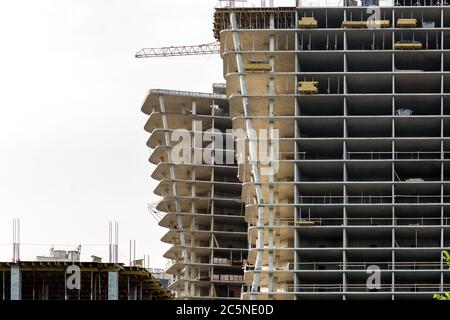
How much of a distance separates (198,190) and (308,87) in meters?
59.3

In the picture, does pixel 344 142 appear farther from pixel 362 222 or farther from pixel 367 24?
pixel 367 24

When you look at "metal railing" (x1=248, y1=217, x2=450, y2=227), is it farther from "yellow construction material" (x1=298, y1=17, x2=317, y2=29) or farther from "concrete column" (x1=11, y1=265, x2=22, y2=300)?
"concrete column" (x1=11, y1=265, x2=22, y2=300)

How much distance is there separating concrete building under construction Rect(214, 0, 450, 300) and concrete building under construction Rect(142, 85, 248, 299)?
4815cm

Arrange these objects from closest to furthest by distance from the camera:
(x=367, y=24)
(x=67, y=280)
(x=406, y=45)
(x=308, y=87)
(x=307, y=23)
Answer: (x=308, y=87) < (x=307, y=23) < (x=406, y=45) < (x=367, y=24) < (x=67, y=280)

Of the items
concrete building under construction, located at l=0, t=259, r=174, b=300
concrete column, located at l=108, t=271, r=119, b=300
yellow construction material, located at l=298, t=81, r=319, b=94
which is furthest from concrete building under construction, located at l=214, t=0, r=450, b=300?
concrete building under construction, located at l=0, t=259, r=174, b=300

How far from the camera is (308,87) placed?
140 metres

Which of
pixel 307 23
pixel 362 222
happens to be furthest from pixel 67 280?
pixel 307 23

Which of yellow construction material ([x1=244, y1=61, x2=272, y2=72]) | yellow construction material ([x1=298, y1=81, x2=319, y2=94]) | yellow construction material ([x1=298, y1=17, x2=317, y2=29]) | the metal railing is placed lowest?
the metal railing

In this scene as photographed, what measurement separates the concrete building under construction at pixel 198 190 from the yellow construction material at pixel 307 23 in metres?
52.0

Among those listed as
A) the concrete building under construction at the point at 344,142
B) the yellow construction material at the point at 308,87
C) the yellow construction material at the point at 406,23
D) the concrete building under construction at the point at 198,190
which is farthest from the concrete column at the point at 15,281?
the concrete building under construction at the point at 198,190

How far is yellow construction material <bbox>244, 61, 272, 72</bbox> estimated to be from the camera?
141 meters

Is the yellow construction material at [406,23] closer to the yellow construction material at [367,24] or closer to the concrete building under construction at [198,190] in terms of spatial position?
the yellow construction material at [367,24]

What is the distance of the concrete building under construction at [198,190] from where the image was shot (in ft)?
633
